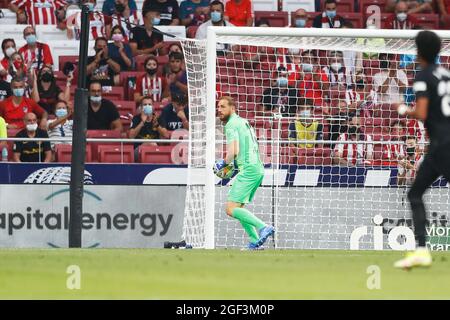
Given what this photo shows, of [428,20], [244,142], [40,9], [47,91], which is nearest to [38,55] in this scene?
[47,91]

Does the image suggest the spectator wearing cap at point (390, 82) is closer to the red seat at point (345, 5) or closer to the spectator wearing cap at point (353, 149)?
the spectator wearing cap at point (353, 149)

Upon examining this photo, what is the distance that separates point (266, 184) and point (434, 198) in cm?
260

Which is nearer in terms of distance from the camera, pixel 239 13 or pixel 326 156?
pixel 326 156

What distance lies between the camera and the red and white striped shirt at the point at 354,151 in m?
18.8

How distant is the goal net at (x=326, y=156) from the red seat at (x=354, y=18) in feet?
16.2

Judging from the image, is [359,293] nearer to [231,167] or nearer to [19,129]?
[231,167]

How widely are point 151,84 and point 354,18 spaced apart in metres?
4.65

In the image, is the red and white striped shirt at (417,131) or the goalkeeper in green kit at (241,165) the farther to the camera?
the red and white striped shirt at (417,131)

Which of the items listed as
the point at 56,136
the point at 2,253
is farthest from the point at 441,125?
the point at 56,136

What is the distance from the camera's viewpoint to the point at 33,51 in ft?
74.9

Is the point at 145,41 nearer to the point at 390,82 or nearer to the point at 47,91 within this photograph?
the point at 47,91

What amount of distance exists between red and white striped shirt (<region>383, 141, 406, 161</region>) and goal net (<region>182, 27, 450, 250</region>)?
0.05 ft

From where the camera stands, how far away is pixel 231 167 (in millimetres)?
16562

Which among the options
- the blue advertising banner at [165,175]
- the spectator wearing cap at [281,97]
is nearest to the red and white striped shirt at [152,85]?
the spectator wearing cap at [281,97]
